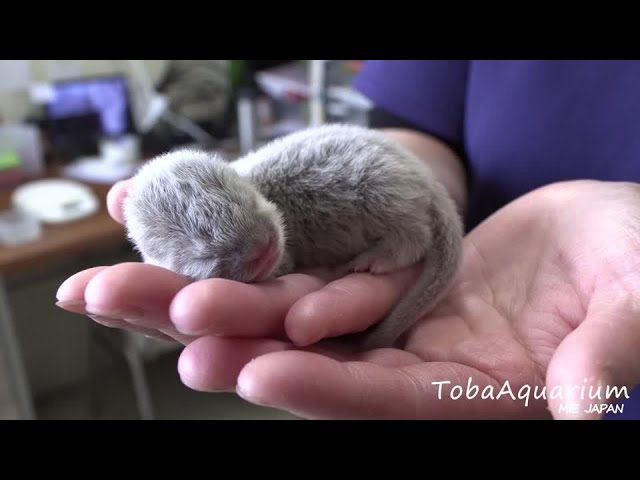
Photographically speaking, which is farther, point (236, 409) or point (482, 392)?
point (236, 409)

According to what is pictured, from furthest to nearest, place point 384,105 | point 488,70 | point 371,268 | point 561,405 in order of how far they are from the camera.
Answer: point 384,105
point 488,70
point 371,268
point 561,405

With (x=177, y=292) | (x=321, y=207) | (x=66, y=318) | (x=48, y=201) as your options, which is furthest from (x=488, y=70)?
(x=66, y=318)

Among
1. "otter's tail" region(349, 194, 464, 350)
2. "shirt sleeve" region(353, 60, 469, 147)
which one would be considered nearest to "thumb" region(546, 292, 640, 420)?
"otter's tail" region(349, 194, 464, 350)

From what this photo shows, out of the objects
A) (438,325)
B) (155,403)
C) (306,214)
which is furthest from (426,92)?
(155,403)

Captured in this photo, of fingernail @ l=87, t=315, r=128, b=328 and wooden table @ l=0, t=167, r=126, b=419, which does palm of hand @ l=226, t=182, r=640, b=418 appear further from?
wooden table @ l=0, t=167, r=126, b=419

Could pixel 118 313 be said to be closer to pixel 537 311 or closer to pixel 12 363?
pixel 537 311

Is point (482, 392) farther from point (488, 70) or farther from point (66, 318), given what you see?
point (66, 318)
